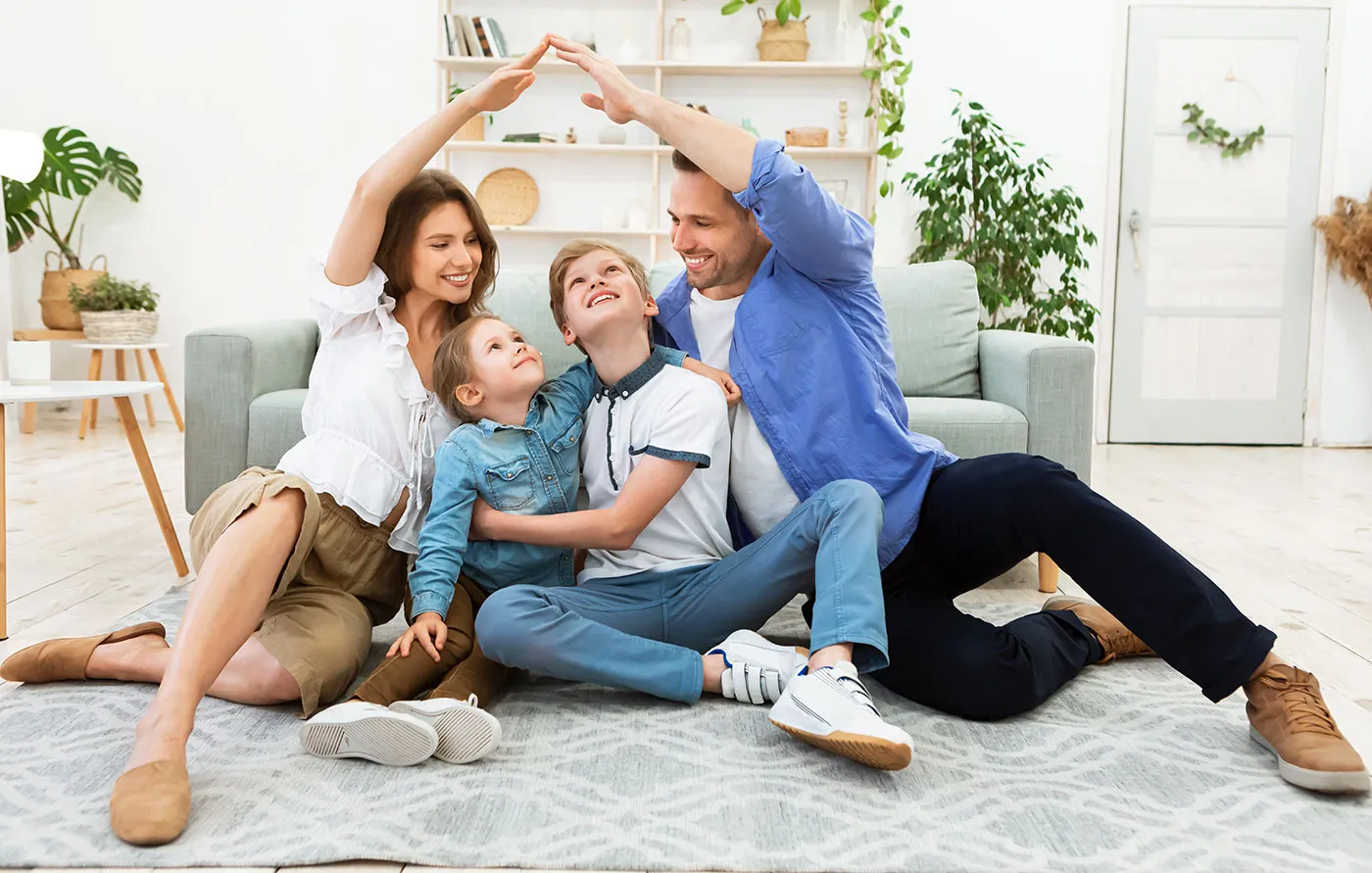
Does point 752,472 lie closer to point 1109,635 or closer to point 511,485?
point 511,485

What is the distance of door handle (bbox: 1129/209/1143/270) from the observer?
5363mm

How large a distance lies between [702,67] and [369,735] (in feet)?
14.0

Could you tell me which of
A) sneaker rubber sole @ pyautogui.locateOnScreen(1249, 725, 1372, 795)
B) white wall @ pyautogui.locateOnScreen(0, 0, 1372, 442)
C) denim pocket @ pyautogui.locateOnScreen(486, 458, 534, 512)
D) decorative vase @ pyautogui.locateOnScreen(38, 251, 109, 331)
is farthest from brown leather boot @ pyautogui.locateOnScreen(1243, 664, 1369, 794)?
decorative vase @ pyautogui.locateOnScreen(38, 251, 109, 331)

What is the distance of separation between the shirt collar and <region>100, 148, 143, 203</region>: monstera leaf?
454 centimetres

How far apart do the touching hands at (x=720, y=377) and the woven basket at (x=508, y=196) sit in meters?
3.70

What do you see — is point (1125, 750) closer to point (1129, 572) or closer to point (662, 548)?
point (1129, 572)

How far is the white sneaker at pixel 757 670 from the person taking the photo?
170 centimetres

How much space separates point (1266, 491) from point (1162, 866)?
3.20 meters

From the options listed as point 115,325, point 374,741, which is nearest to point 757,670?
point 374,741

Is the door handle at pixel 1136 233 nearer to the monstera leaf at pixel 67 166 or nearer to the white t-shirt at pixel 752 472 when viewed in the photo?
the white t-shirt at pixel 752 472

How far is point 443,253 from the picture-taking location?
6.04ft

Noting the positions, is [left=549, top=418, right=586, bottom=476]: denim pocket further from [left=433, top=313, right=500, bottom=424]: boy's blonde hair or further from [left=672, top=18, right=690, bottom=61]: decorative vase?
[left=672, top=18, right=690, bottom=61]: decorative vase

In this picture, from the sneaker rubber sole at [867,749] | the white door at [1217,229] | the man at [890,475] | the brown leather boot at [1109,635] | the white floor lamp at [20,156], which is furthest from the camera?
the white door at [1217,229]

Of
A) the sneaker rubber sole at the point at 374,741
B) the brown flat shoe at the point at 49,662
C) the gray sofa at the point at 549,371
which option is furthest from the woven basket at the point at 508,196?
the sneaker rubber sole at the point at 374,741
